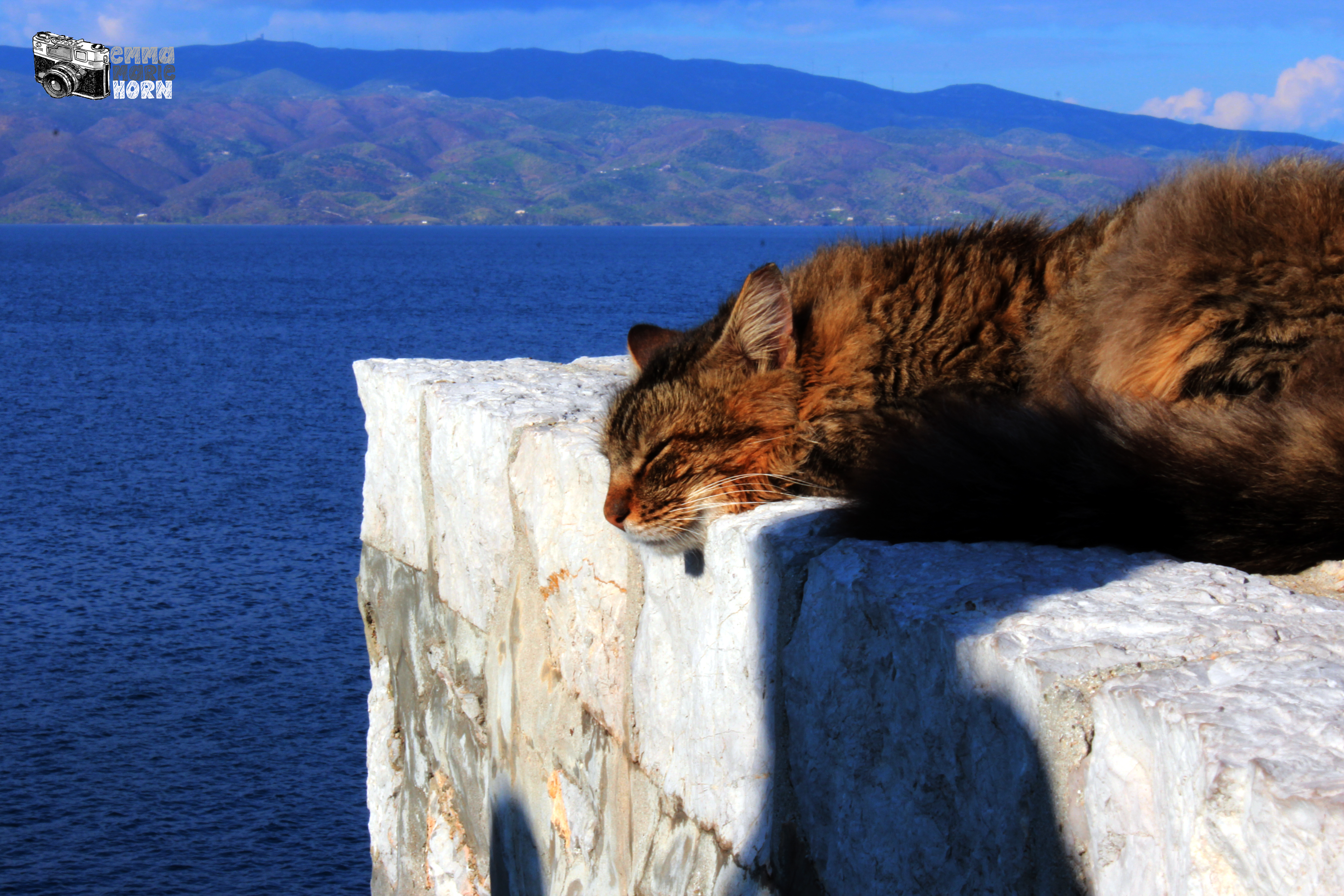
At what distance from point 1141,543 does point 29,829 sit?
43.1 feet

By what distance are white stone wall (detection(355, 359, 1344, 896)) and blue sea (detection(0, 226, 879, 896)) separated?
105 centimetres

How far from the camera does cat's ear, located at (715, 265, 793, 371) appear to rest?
2.25 meters

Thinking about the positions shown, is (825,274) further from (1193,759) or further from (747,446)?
(1193,759)

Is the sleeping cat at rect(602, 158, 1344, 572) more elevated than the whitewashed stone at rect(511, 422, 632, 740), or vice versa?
the sleeping cat at rect(602, 158, 1344, 572)

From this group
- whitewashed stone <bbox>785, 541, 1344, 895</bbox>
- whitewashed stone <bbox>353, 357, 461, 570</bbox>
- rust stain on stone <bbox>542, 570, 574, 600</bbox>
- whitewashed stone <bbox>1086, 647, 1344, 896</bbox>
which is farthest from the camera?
whitewashed stone <bbox>353, 357, 461, 570</bbox>

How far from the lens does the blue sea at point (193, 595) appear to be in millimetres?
11422

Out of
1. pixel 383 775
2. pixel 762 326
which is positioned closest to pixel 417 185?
pixel 383 775

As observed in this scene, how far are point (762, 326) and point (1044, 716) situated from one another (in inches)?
51.8

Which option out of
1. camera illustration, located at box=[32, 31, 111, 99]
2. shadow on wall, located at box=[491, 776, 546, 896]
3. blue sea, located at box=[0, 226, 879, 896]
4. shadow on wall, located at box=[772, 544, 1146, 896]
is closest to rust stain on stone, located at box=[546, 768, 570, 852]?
shadow on wall, located at box=[491, 776, 546, 896]

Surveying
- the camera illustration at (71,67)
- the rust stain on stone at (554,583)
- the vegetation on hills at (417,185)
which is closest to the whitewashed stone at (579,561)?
the rust stain on stone at (554,583)

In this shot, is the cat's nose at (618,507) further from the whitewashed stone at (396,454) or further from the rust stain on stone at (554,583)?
the whitewashed stone at (396,454)

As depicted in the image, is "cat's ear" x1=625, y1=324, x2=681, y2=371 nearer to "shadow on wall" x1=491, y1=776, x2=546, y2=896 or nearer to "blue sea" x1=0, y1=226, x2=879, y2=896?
"blue sea" x1=0, y1=226, x2=879, y2=896

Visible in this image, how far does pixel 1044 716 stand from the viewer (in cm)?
111

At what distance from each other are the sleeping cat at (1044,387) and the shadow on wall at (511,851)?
3.65 ft
